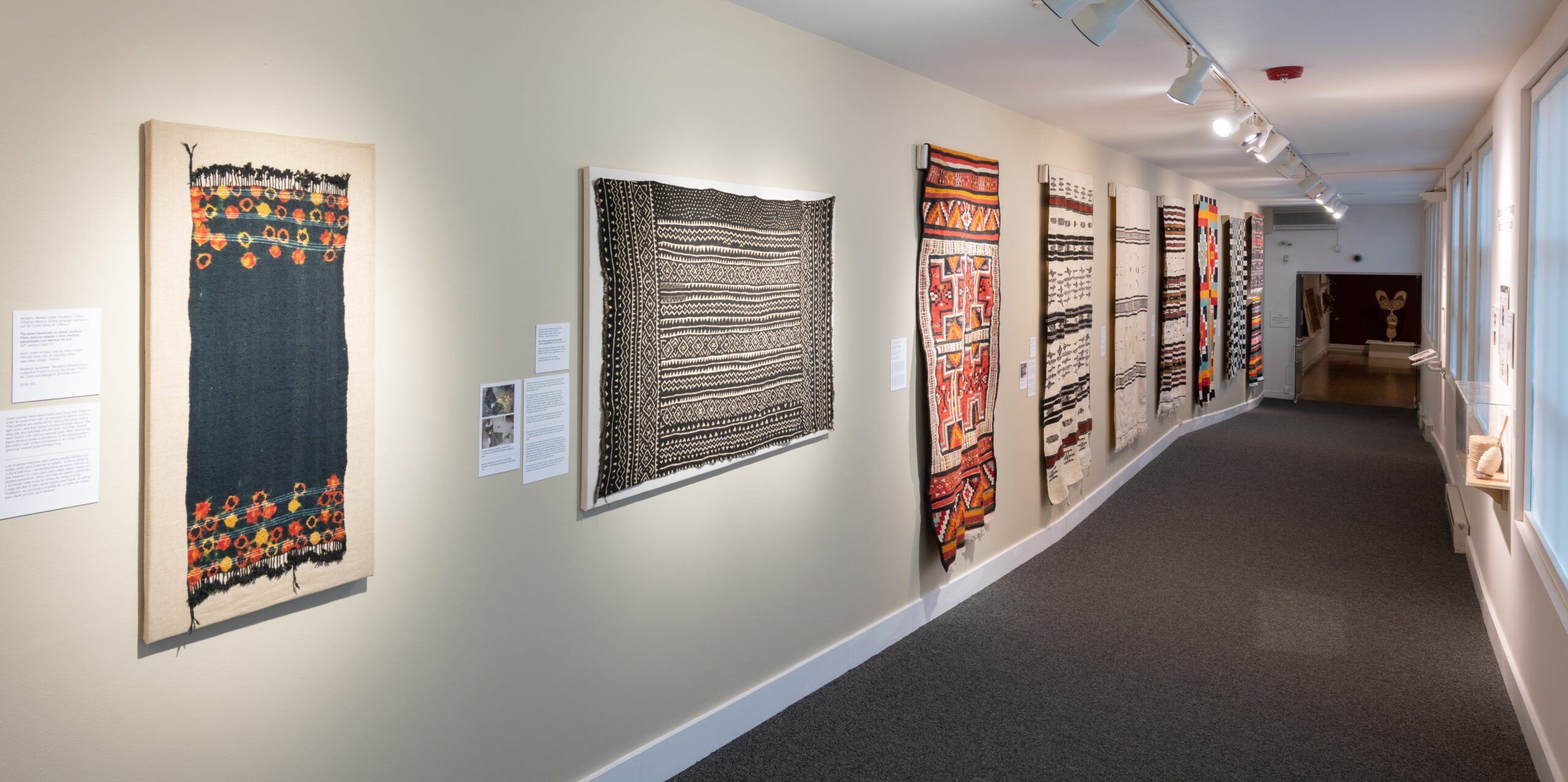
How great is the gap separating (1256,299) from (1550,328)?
8637 mm

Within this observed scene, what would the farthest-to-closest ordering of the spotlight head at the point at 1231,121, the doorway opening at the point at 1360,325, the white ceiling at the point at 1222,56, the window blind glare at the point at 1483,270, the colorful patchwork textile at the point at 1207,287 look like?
the doorway opening at the point at 1360,325 → the colorful patchwork textile at the point at 1207,287 → the window blind glare at the point at 1483,270 → the spotlight head at the point at 1231,121 → the white ceiling at the point at 1222,56

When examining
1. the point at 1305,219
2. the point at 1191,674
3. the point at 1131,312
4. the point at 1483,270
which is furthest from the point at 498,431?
the point at 1305,219

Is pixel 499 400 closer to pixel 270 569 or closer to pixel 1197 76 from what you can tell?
pixel 270 569

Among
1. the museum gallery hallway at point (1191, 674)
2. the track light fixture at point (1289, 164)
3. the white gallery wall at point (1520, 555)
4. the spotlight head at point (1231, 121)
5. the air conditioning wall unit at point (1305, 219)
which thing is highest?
the air conditioning wall unit at point (1305, 219)

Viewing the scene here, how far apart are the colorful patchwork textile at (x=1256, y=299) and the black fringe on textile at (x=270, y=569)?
1068cm

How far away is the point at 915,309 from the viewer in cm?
395

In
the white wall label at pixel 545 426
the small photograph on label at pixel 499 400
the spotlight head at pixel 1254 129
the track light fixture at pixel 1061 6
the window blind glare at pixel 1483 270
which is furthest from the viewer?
the spotlight head at pixel 1254 129

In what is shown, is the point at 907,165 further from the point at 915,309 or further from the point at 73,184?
the point at 73,184

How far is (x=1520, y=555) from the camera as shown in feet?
10.8

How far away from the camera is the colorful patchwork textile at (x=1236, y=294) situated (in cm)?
976

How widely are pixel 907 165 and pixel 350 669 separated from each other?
9.15 ft

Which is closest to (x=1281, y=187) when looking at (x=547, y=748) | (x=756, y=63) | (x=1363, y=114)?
(x=1363, y=114)

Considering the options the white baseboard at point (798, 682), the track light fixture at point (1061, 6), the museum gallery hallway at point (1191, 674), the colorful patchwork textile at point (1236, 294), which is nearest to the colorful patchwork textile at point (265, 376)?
the white baseboard at point (798, 682)

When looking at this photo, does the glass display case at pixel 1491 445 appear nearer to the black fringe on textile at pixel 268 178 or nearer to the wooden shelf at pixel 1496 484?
the wooden shelf at pixel 1496 484
